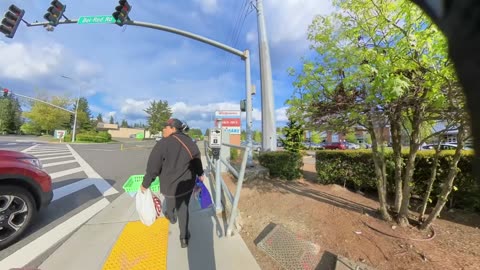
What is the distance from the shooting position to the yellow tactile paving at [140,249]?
303 centimetres

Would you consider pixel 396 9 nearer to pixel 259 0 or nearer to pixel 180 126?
pixel 180 126

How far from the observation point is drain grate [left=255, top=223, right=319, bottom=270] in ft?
10.2

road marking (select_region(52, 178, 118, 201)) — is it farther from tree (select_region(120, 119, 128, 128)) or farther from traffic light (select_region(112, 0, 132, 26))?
tree (select_region(120, 119, 128, 128))

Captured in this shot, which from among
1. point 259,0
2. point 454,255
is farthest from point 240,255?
point 259,0

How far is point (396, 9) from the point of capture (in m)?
3.38

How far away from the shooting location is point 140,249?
337 cm

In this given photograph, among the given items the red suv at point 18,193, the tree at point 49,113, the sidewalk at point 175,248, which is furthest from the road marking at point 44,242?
the tree at point 49,113

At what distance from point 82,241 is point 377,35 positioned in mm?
5133

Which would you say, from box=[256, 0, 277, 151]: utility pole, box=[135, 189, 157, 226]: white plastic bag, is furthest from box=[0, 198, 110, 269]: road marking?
box=[256, 0, 277, 151]: utility pole

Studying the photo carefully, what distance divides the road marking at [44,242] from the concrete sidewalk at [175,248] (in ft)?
0.66

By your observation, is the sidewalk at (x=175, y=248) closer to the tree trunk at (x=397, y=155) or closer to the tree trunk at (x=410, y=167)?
the tree trunk at (x=410, y=167)

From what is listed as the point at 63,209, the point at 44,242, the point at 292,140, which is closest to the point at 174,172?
the point at 44,242

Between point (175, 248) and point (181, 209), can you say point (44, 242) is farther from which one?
point (181, 209)

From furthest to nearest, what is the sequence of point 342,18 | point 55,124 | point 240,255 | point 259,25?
point 55,124, point 259,25, point 342,18, point 240,255
